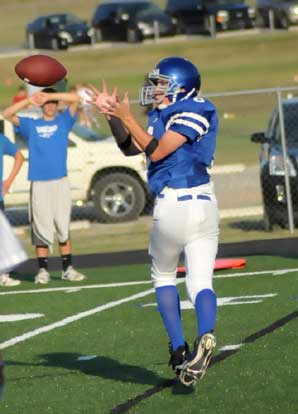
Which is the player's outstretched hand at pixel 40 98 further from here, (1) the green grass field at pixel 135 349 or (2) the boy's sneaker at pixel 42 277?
(2) the boy's sneaker at pixel 42 277

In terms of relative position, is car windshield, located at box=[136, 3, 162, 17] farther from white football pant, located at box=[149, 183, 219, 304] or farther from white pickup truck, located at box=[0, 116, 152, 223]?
white football pant, located at box=[149, 183, 219, 304]

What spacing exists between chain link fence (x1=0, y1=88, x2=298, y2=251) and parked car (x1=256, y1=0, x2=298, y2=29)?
2813 centimetres

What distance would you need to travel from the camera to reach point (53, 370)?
30.4ft

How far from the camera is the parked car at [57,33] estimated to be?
172ft

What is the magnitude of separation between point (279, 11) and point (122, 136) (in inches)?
1747

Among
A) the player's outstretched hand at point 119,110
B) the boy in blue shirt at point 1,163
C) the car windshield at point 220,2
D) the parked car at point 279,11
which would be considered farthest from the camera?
the car windshield at point 220,2

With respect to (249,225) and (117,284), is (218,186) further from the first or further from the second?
(117,284)

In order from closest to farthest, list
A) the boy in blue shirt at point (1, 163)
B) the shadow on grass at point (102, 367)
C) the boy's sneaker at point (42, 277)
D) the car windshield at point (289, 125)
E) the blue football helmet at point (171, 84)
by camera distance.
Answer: the blue football helmet at point (171, 84) < the shadow on grass at point (102, 367) < the boy in blue shirt at point (1, 163) < the boy's sneaker at point (42, 277) < the car windshield at point (289, 125)

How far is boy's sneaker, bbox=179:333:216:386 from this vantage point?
784 centimetres

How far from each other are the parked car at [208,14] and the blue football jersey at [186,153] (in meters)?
44.7

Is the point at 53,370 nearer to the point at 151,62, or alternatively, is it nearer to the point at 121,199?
the point at 121,199

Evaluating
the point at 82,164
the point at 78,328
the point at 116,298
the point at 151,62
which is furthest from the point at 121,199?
the point at 151,62

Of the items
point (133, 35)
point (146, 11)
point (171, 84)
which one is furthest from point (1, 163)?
point (133, 35)

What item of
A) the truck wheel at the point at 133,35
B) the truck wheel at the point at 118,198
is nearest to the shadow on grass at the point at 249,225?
the truck wheel at the point at 118,198
